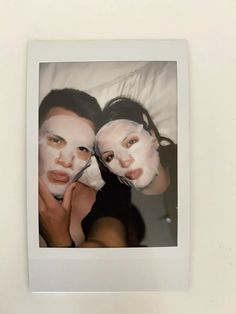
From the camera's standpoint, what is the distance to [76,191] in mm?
658

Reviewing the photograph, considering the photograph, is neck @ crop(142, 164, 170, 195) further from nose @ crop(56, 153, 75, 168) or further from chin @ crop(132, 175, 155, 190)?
nose @ crop(56, 153, 75, 168)

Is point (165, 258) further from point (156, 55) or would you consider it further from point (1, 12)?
point (1, 12)

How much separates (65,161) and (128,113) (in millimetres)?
123

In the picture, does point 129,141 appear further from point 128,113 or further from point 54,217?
point 54,217

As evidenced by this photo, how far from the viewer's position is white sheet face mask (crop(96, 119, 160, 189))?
25.8 inches

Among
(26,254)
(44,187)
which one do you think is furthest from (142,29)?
(26,254)

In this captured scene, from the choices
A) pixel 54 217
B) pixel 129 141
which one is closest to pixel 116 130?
pixel 129 141

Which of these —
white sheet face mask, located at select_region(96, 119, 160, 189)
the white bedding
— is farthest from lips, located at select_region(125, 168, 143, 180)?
the white bedding

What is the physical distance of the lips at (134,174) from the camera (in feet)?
2.15

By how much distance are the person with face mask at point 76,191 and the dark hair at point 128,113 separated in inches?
0.6

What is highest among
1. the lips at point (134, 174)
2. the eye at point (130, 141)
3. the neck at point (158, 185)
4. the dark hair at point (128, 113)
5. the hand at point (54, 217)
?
the dark hair at point (128, 113)

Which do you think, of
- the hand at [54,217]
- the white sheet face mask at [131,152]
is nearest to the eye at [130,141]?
the white sheet face mask at [131,152]

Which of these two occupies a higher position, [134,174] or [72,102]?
[72,102]

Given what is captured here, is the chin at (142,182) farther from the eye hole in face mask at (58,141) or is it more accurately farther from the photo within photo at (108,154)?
the eye hole in face mask at (58,141)
